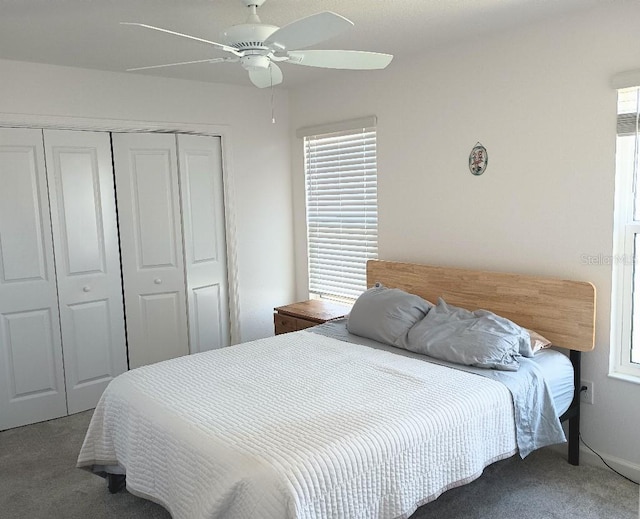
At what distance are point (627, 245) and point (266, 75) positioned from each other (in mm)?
1996

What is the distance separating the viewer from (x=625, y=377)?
9.41 feet

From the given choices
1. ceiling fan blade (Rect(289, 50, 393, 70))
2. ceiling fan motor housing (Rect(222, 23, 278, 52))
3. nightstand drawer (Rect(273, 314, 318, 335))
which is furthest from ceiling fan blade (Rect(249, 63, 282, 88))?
nightstand drawer (Rect(273, 314, 318, 335))

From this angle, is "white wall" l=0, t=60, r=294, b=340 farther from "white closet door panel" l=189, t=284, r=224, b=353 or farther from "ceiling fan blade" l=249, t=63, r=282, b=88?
"ceiling fan blade" l=249, t=63, r=282, b=88

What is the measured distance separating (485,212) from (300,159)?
6.25 ft

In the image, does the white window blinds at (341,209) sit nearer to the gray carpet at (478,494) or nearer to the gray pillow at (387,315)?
the gray pillow at (387,315)

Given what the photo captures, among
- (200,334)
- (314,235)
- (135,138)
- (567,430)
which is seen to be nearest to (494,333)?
(567,430)

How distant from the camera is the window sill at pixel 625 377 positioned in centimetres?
283

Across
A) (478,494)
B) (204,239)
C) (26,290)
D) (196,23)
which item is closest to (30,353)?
(26,290)

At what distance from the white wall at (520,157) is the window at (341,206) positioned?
0.53 ft

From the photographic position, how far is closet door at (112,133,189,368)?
408 centimetres

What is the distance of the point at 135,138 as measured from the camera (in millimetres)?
4074

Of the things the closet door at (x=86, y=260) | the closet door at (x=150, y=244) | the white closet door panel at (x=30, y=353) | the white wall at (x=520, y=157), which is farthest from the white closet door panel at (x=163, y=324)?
the white wall at (x=520, y=157)

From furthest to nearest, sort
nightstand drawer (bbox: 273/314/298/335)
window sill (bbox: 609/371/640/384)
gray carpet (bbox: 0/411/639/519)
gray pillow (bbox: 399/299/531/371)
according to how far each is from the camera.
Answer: nightstand drawer (bbox: 273/314/298/335), window sill (bbox: 609/371/640/384), gray pillow (bbox: 399/299/531/371), gray carpet (bbox: 0/411/639/519)

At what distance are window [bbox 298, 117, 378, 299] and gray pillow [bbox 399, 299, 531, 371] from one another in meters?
1.19
